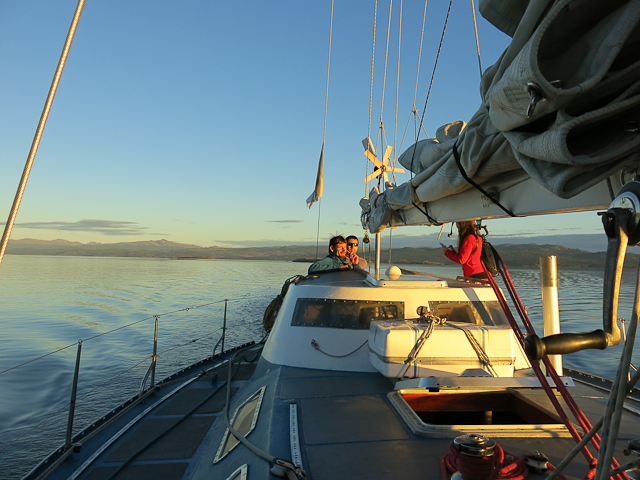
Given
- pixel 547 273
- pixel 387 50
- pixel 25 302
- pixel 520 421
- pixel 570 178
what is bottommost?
pixel 25 302

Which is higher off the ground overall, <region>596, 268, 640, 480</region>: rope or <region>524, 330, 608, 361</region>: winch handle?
<region>524, 330, 608, 361</region>: winch handle

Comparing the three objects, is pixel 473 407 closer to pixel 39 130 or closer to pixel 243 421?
pixel 243 421

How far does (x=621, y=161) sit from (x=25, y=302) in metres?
35.2

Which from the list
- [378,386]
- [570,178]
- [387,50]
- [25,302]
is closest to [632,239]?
[570,178]

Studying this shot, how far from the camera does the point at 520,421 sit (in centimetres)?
347

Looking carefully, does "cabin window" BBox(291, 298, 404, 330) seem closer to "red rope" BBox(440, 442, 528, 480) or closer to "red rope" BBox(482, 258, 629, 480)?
"red rope" BBox(482, 258, 629, 480)

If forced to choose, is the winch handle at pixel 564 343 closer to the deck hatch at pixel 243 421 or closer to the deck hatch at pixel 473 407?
the deck hatch at pixel 473 407

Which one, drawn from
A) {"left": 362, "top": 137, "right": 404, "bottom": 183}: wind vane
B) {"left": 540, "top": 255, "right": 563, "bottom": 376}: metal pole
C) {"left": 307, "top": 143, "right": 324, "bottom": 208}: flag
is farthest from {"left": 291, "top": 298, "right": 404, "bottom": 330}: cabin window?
{"left": 307, "top": 143, "right": 324, "bottom": 208}: flag

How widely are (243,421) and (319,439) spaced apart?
113cm

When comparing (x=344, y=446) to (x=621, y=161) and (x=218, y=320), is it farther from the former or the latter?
(x=218, y=320)

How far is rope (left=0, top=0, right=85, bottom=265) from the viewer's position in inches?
80.4

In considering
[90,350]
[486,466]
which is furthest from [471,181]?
[90,350]

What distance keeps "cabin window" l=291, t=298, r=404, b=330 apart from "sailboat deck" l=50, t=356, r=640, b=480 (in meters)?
0.55

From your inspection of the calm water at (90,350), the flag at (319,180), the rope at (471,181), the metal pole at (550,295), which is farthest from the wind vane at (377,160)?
the rope at (471,181)
